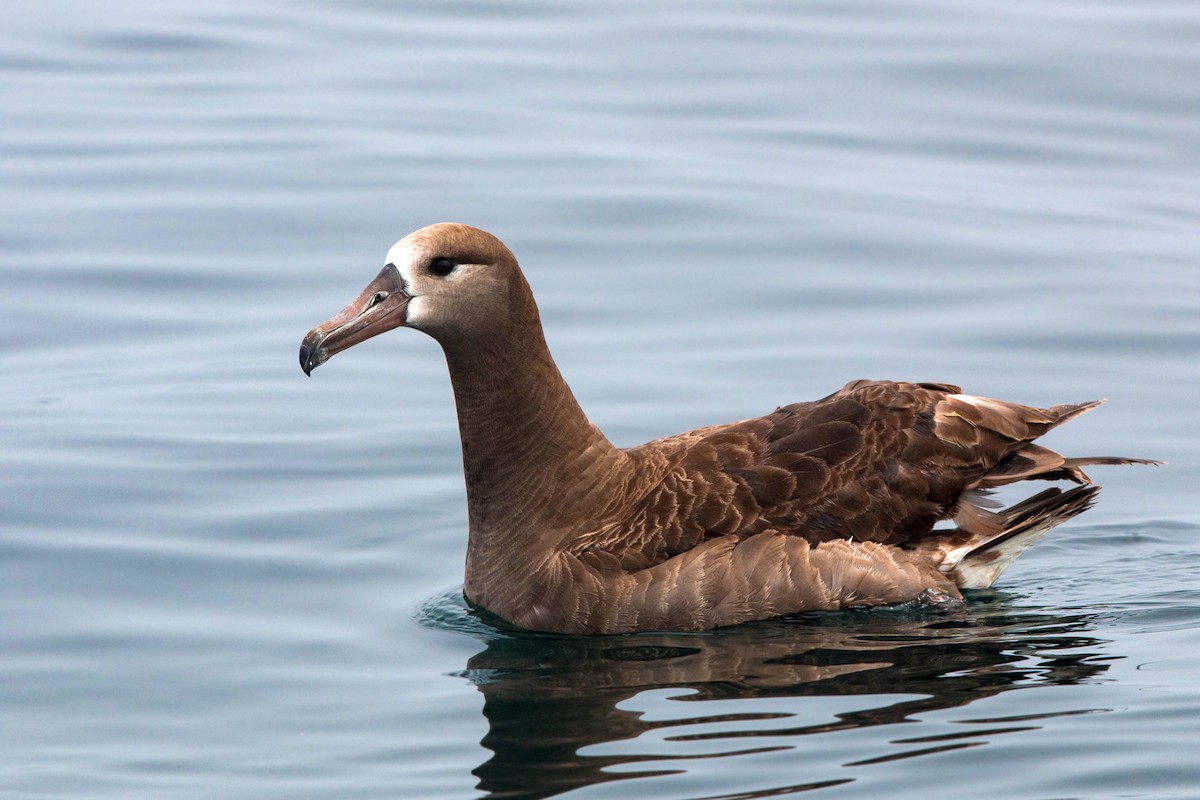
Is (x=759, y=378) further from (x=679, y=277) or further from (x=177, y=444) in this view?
(x=177, y=444)

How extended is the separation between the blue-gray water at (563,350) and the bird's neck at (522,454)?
0.54 meters

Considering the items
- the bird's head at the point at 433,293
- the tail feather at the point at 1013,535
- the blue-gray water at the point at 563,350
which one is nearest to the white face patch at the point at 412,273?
the bird's head at the point at 433,293

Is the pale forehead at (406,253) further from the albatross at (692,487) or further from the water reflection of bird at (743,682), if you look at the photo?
the water reflection of bird at (743,682)

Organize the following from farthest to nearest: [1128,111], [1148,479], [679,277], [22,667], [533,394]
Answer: [1128,111] < [679,277] < [1148,479] < [533,394] < [22,667]

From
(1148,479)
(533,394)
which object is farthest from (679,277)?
(533,394)

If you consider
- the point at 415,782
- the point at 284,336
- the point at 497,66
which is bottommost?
the point at 415,782

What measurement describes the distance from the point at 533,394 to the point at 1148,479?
4.16 metres

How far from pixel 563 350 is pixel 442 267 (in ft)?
13.6

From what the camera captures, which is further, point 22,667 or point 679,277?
point 679,277

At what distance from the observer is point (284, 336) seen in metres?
13.7

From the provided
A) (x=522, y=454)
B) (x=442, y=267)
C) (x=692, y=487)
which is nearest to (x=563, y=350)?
(x=522, y=454)

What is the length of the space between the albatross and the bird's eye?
0.01 metres

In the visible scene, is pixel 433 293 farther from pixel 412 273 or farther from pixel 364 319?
pixel 364 319

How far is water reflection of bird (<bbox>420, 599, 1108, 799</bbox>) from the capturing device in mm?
7695
